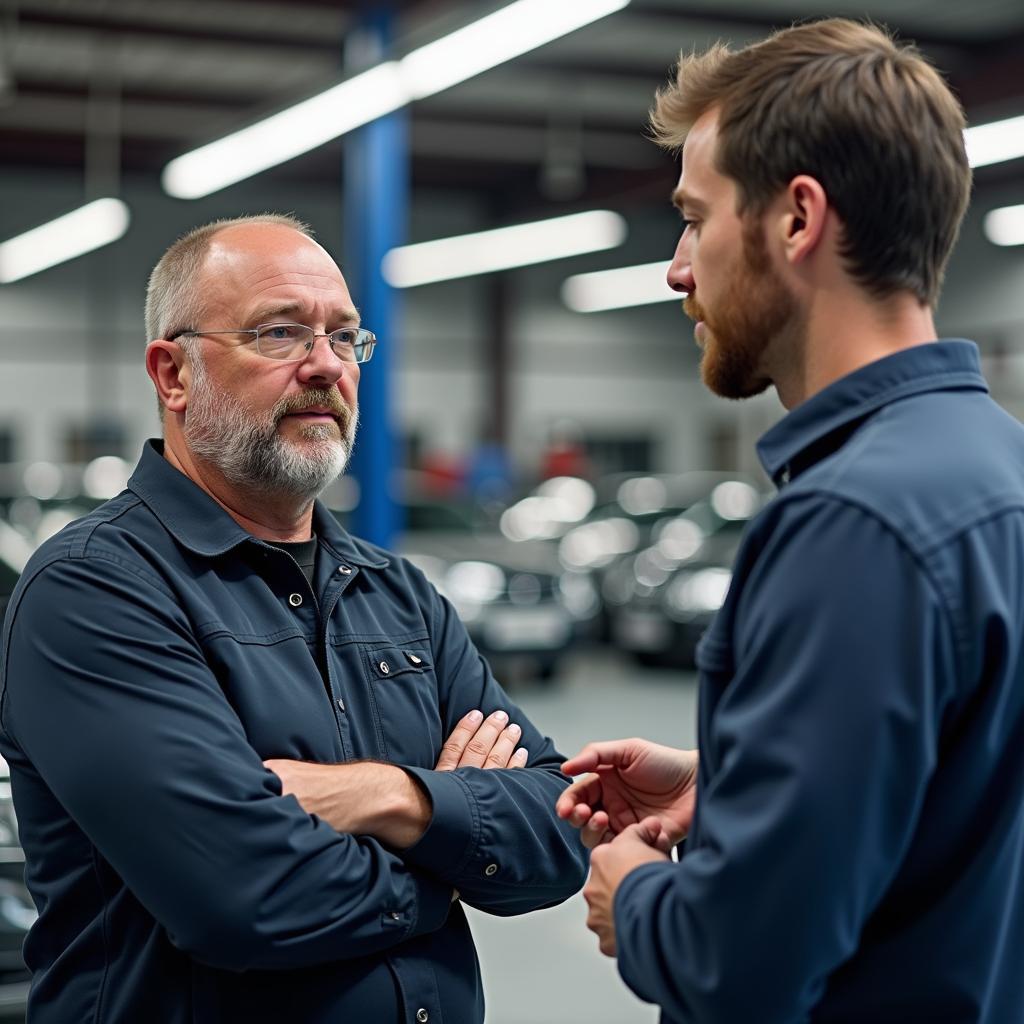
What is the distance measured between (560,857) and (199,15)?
10.1m

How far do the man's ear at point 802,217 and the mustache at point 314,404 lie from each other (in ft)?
3.34

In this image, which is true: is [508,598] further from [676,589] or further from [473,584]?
[676,589]

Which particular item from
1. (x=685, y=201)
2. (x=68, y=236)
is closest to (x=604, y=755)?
(x=685, y=201)

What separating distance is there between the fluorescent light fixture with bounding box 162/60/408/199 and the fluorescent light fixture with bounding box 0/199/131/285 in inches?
112

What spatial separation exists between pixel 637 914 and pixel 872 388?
549 millimetres

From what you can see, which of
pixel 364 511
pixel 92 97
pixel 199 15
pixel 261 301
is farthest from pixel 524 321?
pixel 261 301

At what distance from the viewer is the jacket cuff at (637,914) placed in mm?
1229

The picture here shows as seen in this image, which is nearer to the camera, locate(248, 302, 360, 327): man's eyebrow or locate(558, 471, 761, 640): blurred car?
locate(248, 302, 360, 327): man's eyebrow

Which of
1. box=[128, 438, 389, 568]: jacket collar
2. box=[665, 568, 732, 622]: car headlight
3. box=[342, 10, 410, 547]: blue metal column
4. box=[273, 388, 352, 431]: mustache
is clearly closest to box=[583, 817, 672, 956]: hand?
box=[128, 438, 389, 568]: jacket collar

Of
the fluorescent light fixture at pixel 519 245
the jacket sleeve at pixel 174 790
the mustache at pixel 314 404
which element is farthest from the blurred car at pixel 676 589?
Result: the jacket sleeve at pixel 174 790

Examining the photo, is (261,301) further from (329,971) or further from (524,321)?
(524,321)

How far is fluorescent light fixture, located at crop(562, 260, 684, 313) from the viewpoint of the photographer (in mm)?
17672

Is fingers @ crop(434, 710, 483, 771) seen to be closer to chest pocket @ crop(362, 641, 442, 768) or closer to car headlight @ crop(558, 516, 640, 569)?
chest pocket @ crop(362, 641, 442, 768)

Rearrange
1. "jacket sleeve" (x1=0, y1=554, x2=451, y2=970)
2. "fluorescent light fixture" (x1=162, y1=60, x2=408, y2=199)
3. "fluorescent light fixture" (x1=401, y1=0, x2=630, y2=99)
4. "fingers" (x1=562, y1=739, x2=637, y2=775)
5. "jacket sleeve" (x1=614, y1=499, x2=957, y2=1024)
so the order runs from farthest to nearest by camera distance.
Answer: "fluorescent light fixture" (x1=162, y1=60, x2=408, y2=199), "fluorescent light fixture" (x1=401, y1=0, x2=630, y2=99), "fingers" (x1=562, y1=739, x2=637, y2=775), "jacket sleeve" (x1=0, y1=554, x2=451, y2=970), "jacket sleeve" (x1=614, y1=499, x2=957, y2=1024)
